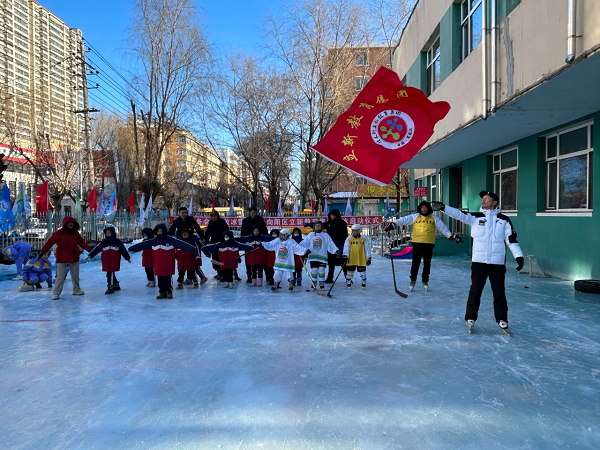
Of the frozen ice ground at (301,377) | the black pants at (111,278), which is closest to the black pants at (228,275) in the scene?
the frozen ice ground at (301,377)

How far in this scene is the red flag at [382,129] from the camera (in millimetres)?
6387

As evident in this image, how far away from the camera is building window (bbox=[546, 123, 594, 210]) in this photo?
8297 mm

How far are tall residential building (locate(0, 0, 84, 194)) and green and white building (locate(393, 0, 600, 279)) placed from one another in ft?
84.8

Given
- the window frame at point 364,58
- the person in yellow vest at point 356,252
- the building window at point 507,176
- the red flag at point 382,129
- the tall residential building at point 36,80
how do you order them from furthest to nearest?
the tall residential building at point 36,80
the window frame at point 364,58
the building window at point 507,176
the person in yellow vest at point 356,252
the red flag at point 382,129

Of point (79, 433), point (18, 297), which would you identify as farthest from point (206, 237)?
point (79, 433)

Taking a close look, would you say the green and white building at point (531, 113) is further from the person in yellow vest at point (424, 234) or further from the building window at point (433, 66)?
the person in yellow vest at point (424, 234)

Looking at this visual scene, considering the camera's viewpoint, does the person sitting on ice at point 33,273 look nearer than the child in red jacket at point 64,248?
No

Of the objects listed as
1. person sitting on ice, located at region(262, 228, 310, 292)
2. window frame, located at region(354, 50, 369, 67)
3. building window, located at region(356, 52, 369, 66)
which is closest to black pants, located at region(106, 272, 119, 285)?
person sitting on ice, located at region(262, 228, 310, 292)

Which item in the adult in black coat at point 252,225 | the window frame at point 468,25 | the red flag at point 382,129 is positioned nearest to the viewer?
the red flag at point 382,129

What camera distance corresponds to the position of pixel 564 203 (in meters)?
9.15

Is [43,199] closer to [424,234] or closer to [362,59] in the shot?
[424,234]

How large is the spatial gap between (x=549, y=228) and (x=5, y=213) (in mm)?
14435

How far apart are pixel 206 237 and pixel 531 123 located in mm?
7369

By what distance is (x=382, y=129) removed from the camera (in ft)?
21.5
